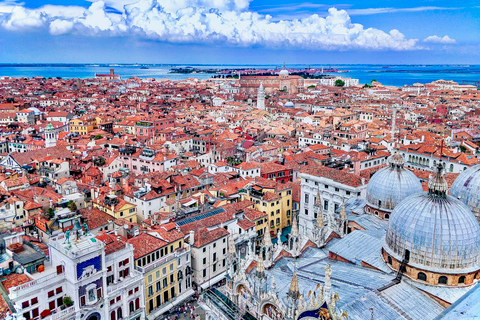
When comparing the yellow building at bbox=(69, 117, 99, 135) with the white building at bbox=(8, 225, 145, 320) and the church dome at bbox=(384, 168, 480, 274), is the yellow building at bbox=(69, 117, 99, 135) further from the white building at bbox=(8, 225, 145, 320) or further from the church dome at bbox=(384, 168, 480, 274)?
the church dome at bbox=(384, 168, 480, 274)

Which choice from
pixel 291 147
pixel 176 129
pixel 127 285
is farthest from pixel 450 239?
pixel 176 129

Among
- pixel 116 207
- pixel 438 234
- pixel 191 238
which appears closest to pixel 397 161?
pixel 438 234

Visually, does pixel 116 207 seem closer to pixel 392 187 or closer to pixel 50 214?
pixel 50 214

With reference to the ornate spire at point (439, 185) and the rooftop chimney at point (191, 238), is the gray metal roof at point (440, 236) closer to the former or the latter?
the ornate spire at point (439, 185)

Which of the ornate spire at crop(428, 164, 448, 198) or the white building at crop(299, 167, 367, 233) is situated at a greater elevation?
the ornate spire at crop(428, 164, 448, 198)

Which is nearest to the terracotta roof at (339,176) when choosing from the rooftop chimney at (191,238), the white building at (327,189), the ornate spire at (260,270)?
the white building at (327,189)

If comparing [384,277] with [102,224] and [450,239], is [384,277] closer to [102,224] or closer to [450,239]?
[450,239]

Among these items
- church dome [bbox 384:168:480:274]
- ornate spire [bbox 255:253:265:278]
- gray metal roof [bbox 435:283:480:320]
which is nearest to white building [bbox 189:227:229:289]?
ornate spire [bbox 255:253:265:278]
